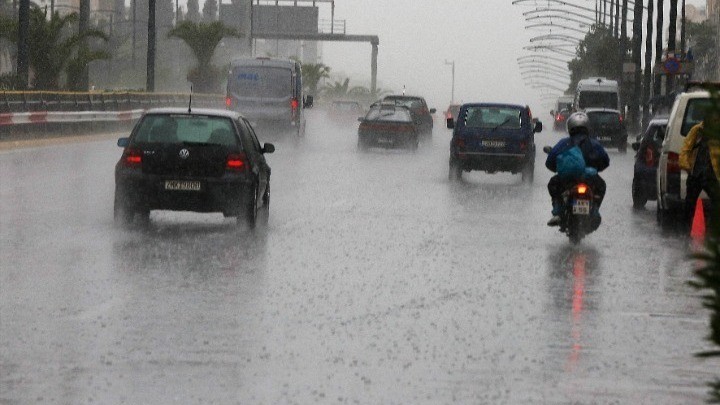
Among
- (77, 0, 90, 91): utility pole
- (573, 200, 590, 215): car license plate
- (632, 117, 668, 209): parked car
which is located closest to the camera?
(573, 200, 590, 215): car license plate

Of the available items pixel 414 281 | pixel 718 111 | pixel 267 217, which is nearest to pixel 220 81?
pixel 267 217

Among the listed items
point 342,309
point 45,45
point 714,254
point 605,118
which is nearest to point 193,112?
point 342,309

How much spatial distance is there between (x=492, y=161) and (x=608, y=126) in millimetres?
23227

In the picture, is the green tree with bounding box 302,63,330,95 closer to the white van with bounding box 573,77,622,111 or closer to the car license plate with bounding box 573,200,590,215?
the white van with bounding box 573,77,622,111

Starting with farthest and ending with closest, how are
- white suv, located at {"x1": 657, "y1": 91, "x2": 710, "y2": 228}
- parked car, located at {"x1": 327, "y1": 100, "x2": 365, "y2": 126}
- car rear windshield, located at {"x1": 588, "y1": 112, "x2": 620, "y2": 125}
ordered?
parked car, located at {"x1": 327, "y1": 100, "x2": 365, "y2": 126}
car rear windshield, located at {"x1": 588, "y1": 112, "x2": 620, "y2": 125}
white suv, located at {"x1": 657, "y1": 91, "x2": 710, "y2": 228}

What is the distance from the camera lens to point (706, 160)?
19.3 meters

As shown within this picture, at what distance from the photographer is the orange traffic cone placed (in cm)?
2009

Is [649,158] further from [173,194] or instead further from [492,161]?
[173,194]

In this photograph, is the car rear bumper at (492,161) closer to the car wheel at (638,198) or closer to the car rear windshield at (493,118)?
the car rear windshield at (493,118)

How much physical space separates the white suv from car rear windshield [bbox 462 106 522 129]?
12213mm

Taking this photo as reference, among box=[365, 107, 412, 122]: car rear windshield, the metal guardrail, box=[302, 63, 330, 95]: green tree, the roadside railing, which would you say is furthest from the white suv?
box=[302, 63, 330, 95]: green tree

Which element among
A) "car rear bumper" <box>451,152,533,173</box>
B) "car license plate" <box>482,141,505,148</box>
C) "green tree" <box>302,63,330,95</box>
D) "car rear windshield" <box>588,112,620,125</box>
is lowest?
"green tree" <box>302,63,330,95</box>

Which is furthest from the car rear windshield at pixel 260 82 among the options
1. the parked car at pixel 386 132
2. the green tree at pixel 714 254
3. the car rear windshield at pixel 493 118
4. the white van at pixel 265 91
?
the green tree at pixel 714 254

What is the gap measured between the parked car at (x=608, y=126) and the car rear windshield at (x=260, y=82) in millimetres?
9335
